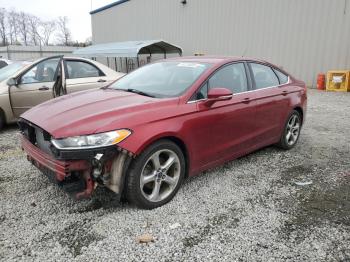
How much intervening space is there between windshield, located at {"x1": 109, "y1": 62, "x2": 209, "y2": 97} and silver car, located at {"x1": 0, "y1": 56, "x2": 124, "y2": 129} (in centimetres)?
236

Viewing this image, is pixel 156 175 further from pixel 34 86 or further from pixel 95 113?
pixel 34 86

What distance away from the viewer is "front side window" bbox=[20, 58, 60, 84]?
6555 mm

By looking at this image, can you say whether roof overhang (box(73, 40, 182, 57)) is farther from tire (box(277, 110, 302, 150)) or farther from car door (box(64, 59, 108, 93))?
tire (box(277, 110, 302, 150))

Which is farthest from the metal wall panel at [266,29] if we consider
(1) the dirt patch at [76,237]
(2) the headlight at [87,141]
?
(1) the dirt patch at [76,237]

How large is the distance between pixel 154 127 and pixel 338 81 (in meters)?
11.0

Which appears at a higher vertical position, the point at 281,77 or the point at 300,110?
the point at 281,77

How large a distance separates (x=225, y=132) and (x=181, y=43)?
54.1 ft

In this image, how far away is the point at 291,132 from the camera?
17.6 ft

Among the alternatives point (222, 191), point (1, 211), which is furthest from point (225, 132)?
point (1, 211)

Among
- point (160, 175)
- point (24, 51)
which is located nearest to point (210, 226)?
point (160, 175)

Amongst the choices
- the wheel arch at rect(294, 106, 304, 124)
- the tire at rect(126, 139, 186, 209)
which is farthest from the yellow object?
the tire at rect(126, 139, 186, 209)

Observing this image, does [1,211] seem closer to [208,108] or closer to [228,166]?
[208,108]

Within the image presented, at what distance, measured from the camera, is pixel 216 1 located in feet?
54.9

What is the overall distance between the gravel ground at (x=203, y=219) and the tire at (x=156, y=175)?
13cm
